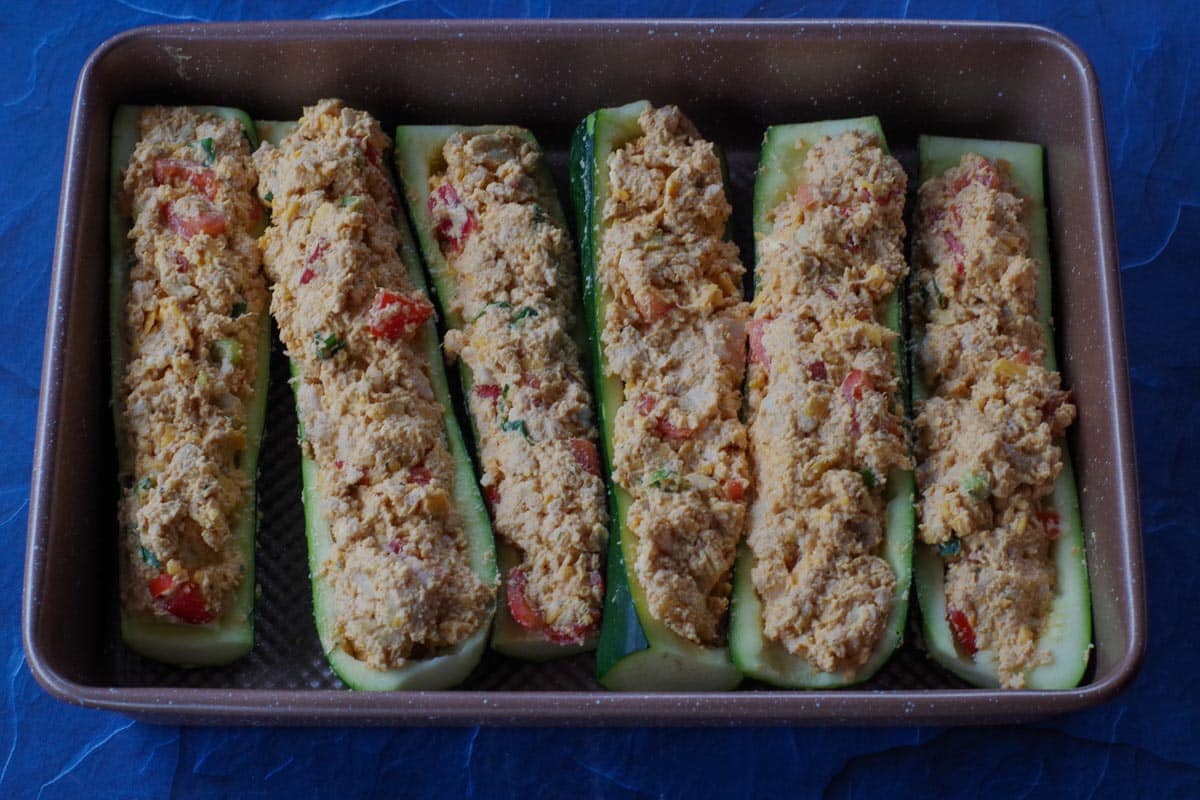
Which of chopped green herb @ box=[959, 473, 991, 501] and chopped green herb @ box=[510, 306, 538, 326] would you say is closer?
chopped green herb @ box=[959, 473, 991, 501]

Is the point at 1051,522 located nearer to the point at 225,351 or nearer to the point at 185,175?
the point at 225,351

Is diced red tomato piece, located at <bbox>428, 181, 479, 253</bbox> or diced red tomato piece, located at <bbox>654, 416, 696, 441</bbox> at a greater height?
diced red tomato piece, located at <bbox>428, 181, 479, 253</bbox>

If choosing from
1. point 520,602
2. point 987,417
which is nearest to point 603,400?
point 520,602

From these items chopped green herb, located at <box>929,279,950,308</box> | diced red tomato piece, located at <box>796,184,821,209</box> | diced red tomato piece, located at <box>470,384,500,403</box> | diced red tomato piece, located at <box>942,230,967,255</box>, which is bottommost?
diced red tomato piece, located at <box>470,384,500,403</box>

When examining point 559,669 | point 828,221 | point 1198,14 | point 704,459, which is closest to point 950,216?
point 828,221

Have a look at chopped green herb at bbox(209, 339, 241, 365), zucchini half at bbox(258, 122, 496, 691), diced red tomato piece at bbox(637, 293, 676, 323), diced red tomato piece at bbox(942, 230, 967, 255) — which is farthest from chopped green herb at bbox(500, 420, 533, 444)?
diced red tomato piece at bbox(942, 230, 967, 255)

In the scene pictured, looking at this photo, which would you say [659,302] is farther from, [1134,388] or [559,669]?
[1134,388]

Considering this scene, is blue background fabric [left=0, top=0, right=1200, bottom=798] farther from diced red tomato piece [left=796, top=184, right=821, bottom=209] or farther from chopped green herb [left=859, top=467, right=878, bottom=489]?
diced red tomato piece [left=796, top=184, right=821, bottom=209]

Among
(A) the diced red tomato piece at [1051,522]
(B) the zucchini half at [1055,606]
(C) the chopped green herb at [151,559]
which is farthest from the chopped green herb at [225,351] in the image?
(A) the diced red tomato piece at [1051,522]
